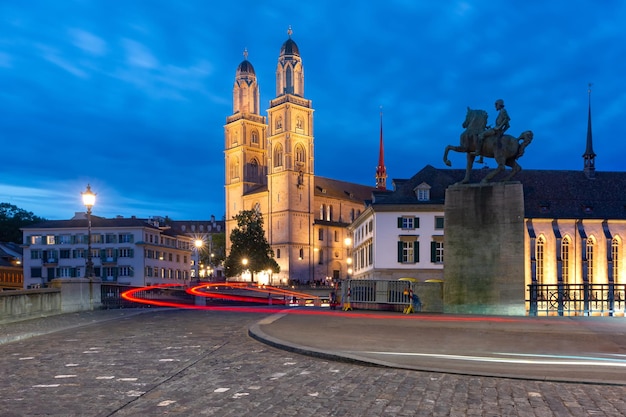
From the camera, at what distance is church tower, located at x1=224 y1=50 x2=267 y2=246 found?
137 m

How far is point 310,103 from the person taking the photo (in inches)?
5305

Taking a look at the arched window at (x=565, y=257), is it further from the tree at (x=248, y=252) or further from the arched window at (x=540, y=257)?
the tree at (x=248, y=252)

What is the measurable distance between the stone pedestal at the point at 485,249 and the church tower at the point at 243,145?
363ft

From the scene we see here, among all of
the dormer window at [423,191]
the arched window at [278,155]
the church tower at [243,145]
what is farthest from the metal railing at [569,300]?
the church tower at [243,145]

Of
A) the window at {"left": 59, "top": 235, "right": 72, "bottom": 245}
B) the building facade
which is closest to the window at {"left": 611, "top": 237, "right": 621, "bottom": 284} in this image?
the building facade

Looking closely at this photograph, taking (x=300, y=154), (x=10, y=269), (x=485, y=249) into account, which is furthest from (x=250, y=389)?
(x=300, y=154)

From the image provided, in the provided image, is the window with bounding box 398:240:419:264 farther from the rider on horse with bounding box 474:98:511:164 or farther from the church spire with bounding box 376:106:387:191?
the church spire with bounding box 376:106:387:191

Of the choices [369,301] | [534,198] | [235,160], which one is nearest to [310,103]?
[235,160]

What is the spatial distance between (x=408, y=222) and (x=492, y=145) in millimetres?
39147

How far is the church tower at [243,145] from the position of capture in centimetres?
13725

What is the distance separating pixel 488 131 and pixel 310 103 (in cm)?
11365

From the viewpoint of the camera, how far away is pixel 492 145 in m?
23.1

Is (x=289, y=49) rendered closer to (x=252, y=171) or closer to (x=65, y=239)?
(x=252, y=171)

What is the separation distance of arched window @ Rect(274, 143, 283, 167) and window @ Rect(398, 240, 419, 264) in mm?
68636
